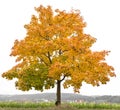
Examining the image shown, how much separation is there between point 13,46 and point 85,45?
7311mm

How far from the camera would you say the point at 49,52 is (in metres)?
54.3

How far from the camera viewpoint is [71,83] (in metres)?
52.7

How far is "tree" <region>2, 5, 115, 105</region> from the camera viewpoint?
2058 inches

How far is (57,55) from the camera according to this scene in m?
54.1

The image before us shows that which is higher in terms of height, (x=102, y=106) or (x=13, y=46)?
(x=13, y=46)

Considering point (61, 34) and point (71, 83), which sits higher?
point (61, 34)

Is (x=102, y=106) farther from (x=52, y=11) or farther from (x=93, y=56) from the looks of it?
(x=52, y=11)

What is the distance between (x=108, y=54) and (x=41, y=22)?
293 inches

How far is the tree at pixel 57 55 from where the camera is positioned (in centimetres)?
5228

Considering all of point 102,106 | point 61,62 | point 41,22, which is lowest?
point 102,106

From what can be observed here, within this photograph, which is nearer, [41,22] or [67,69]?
[67,69]

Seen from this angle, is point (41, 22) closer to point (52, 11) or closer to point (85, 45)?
point (52, 11)

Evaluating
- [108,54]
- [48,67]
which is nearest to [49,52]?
A: [48,67]

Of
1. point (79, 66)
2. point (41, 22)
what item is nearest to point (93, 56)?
point (79, 66)
